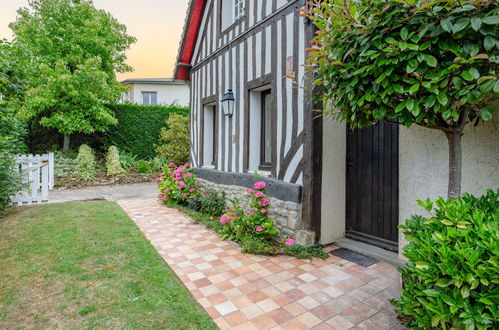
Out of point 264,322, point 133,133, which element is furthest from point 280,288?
point 133,133

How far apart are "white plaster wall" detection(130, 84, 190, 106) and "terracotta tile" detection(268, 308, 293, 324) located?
19.1 m

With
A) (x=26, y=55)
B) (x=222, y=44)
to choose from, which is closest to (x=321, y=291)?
(x=222, y=44)

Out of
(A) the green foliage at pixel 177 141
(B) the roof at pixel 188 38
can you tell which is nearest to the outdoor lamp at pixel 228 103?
(B) the roof at pixel 188 38

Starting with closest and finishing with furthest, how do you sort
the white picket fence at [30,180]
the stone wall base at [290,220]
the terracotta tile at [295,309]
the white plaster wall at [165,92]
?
the terracotta tile at [295,309] < the stone wall base at [290,220] < the white picket fence at [30,180] < the white plaster wall at [165,92]

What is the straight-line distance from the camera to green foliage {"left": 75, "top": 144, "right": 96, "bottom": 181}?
32.0 ft

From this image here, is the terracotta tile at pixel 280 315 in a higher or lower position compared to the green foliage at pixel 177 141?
lower

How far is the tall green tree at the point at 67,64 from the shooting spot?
31.5ft

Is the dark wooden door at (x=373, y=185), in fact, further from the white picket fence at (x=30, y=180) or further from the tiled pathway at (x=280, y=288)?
the white picket fence at (x=30, y=180)

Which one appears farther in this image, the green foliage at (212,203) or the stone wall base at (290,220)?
the green foliage at (212,203)

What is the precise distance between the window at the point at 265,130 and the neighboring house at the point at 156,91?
1595 cm

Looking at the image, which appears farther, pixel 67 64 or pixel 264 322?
pixel 67 64

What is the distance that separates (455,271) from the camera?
1.50 metres

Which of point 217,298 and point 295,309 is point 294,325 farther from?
point 217,298

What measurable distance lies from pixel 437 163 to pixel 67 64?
42.6ft
